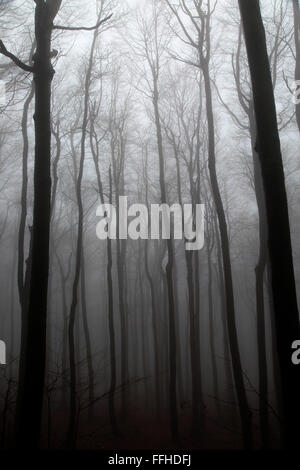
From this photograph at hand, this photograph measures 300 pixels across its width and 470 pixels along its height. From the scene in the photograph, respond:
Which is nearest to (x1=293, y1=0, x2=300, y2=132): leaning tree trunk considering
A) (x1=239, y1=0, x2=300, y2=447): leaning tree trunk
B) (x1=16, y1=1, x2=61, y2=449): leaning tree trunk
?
(x1=239, y1=0, x2=300, y2=447): leaning tree trunk

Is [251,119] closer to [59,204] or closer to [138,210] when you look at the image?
[138,210]

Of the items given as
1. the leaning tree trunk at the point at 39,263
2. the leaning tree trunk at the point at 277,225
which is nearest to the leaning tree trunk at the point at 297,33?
the leaning tree trunk at the point at 277,225

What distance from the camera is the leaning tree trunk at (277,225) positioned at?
2603 mm

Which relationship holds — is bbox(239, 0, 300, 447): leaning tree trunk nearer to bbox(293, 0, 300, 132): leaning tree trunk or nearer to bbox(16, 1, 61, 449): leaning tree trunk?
bbox(16, 1, 61, 449): leaning tree trunk

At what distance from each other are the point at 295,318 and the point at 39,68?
358 centimetres

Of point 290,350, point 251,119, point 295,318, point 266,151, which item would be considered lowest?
point 290,350

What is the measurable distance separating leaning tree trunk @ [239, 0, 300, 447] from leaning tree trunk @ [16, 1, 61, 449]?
2.05m

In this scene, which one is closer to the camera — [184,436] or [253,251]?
[184,436]

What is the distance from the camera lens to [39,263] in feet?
10.7

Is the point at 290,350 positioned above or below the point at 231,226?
below
